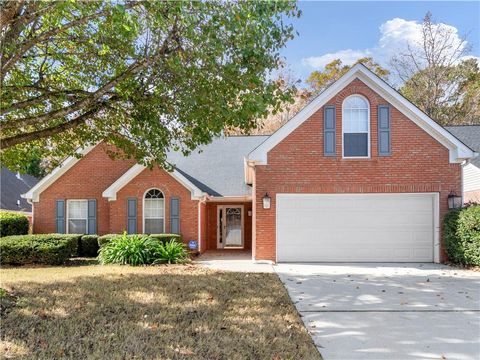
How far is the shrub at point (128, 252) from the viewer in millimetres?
12664

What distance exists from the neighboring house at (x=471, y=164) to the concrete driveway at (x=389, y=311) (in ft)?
30.1

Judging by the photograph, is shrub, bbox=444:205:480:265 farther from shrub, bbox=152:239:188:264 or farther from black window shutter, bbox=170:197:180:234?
black window shutter, bbox=170:197:180:234

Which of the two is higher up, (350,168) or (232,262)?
(350,168)

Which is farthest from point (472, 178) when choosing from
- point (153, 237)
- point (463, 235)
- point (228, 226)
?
point (153, 237)

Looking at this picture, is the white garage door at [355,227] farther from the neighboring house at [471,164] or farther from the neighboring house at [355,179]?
the neighboring house at [471,164]

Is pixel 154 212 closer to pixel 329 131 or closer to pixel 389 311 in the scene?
pixel 329 131

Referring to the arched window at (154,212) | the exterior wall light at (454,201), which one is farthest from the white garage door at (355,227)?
the arched window at (154,212)

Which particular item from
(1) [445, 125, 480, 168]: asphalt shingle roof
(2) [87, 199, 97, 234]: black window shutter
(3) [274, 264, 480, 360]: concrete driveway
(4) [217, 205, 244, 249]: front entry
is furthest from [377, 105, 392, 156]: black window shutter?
(2) [87, 199, 97, 234]: black window shutter

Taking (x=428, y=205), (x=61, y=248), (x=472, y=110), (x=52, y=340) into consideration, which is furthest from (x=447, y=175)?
(x=472, y=110)

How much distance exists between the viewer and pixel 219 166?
18.0m

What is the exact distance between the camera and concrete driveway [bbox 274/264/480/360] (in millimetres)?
5164

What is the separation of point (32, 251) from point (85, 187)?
15.8 ft

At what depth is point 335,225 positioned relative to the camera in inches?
520

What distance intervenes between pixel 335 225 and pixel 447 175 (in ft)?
13.8
